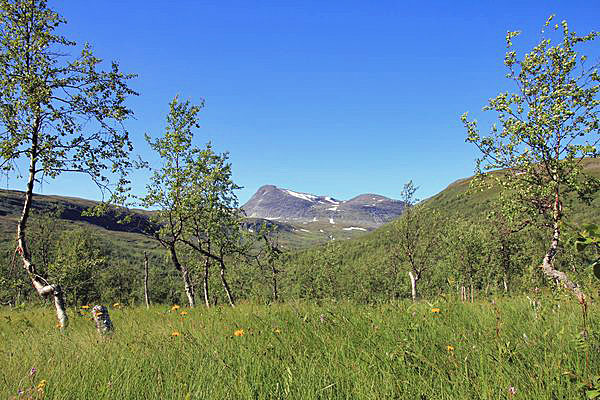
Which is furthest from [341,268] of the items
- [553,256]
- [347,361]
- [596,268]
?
[596,268]

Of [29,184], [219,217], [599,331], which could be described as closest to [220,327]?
[599,331]

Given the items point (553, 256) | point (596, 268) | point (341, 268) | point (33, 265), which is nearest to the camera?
point (596, 268)

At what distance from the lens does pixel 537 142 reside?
11.9 metres

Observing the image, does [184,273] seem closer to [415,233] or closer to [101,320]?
[101,320]

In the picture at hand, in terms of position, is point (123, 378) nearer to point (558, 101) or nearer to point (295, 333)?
point (295, 333)

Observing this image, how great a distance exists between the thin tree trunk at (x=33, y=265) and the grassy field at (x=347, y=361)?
3.02 metres

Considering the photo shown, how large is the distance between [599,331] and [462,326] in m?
1.34

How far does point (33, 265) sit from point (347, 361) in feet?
32.3

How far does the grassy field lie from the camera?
261 centimetres

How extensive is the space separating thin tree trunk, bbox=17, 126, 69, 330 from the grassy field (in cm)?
302

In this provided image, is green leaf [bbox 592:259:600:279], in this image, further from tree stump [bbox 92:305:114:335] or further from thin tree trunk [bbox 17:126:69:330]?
thin tree trunk [bbox 17:126:69:330]

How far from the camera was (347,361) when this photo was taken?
3.26 m

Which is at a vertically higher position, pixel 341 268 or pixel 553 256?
pixel 553 256

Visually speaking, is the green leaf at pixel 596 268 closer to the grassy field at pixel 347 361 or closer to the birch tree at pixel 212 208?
the grassy field at pixel 347 361
